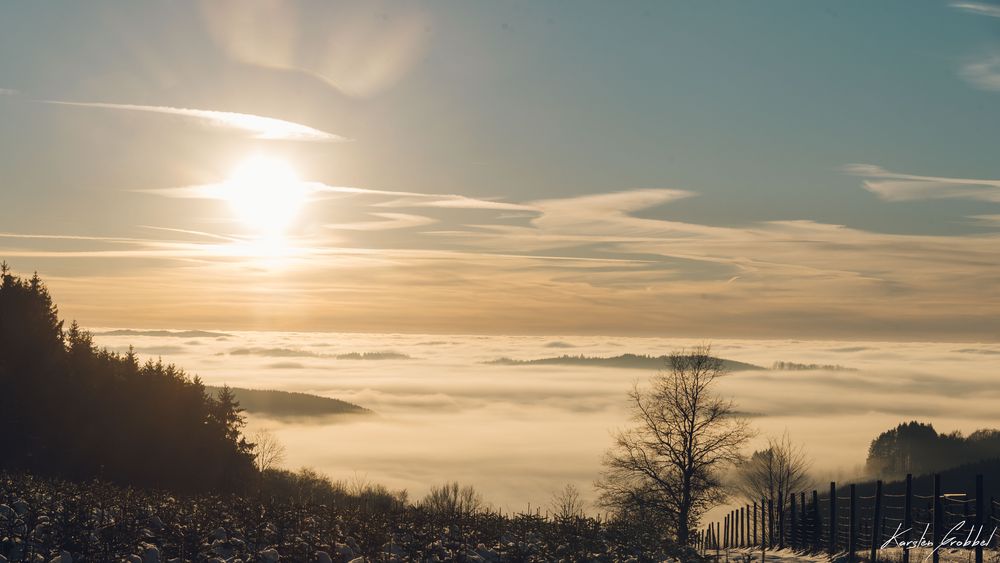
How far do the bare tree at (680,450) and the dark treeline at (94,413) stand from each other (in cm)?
3054

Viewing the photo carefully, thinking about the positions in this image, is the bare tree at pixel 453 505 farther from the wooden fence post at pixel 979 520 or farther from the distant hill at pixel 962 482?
the distant hill at pixel 962 482

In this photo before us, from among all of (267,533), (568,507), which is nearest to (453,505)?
(267,533)

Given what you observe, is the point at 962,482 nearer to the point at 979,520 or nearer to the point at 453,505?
the point at 979,520

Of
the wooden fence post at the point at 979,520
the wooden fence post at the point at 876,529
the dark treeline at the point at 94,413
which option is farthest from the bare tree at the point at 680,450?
the dark treeline at the point at 94,413

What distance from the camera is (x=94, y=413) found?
5328cm

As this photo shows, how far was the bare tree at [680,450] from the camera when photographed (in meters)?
47.8

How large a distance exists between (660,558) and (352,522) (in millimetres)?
8466

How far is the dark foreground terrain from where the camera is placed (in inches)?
717

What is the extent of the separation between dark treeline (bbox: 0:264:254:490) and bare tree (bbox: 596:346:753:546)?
3054 centimetres

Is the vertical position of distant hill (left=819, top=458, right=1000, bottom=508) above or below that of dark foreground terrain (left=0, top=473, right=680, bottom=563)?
below

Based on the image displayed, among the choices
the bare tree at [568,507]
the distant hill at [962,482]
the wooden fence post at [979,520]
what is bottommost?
the distant hill at [962,482]

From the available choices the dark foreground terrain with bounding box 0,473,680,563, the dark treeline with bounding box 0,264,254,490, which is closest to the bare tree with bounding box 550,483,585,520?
the dark foreground terrain with bounding box 0,473,680,563

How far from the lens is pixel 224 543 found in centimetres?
1947

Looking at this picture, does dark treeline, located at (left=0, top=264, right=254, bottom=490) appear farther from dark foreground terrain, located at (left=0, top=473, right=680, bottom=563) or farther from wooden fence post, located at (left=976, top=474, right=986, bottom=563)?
wooden fence post, located at (left=976, top=474, right=986, bottom=563)
